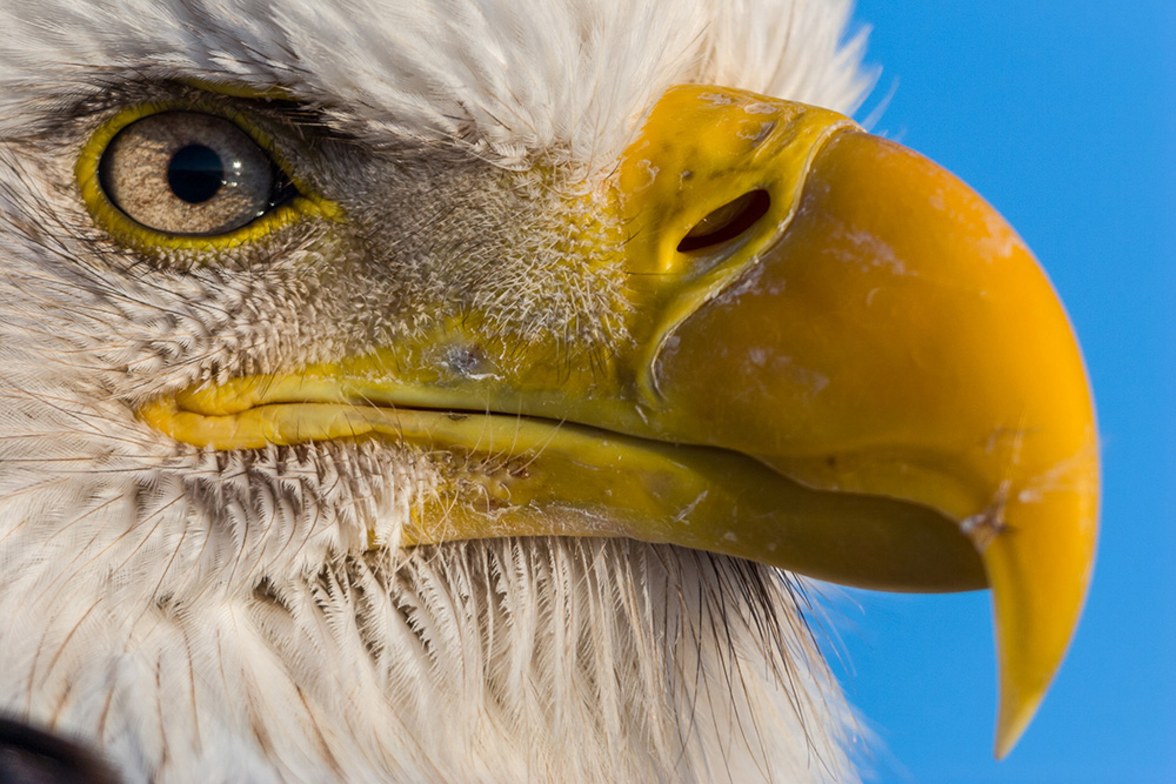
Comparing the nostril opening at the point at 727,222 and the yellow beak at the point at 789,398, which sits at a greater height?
the nostril opening at the point at 727,222

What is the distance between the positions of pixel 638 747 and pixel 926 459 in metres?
0.73

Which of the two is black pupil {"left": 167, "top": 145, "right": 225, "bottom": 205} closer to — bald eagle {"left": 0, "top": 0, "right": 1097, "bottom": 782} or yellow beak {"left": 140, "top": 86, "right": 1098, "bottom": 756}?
bald eagle {"left": 0, "top": 0, "right": 1097, "bottom": 782}

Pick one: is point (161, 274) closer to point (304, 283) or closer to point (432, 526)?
point (304, 283)

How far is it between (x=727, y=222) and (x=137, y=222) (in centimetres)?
73

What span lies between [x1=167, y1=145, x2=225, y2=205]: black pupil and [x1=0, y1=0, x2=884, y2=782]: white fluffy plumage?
0.10m

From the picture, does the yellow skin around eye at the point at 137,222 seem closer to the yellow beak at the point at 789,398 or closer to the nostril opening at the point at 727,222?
the yellow beak at the point at 789,398

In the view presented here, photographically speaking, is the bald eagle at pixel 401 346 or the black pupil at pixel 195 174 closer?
the bald eagle at pixel 401 346

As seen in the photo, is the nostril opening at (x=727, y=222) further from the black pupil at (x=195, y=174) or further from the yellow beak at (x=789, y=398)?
the black pupil at (x=195, y=174)

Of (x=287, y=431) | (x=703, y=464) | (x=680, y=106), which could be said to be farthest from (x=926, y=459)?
(x=287, y=431)

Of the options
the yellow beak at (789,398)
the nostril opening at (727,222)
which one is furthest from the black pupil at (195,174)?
the nostril opening at (727,222)

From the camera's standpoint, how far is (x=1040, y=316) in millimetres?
1502

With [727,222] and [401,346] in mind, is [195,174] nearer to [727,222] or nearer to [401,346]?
[401,346]

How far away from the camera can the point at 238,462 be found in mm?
1663

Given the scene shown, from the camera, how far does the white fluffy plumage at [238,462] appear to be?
159cm
